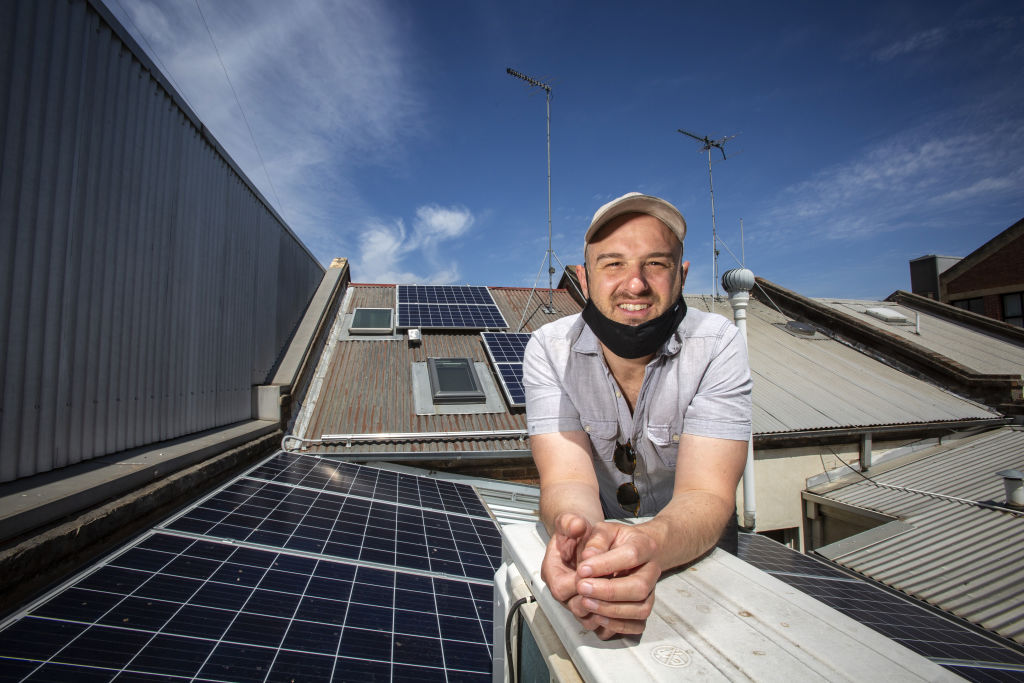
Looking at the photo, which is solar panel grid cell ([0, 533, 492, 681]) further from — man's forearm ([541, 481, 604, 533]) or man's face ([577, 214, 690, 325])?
man's face ([577, 214, 690, 325])

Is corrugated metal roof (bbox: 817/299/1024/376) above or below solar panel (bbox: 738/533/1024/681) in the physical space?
above

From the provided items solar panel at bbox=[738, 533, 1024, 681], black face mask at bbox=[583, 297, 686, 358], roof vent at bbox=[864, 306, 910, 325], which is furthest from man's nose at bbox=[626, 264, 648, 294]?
roof vent at bbox=[864, 306, 910, 325]

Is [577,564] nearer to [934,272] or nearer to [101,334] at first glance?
[101,334]

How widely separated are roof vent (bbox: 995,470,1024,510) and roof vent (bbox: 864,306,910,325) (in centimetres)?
1175

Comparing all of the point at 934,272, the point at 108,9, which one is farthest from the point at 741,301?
the point at 934,272

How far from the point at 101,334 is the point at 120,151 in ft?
5.92

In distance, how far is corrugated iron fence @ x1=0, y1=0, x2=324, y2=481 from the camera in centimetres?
345

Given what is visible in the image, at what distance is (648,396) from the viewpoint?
2.11 m

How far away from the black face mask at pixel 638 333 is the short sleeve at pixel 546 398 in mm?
281

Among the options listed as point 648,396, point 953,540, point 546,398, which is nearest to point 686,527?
point 648,396

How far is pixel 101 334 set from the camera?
14.0 feet

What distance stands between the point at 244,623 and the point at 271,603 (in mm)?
267

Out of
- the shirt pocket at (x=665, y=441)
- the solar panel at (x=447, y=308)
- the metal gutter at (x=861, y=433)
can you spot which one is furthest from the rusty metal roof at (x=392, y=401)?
the shirt pocket at (x=665, y=441)

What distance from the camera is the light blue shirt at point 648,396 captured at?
1.91m
